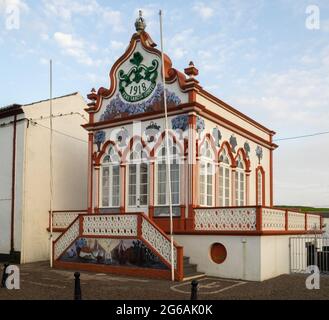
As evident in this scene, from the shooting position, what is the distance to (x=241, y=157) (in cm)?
1848

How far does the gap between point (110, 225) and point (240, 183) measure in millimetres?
6003

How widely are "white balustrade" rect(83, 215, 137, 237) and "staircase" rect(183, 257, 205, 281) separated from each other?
1.81 meters

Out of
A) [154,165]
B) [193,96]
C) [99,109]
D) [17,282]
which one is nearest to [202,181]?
[154,165]

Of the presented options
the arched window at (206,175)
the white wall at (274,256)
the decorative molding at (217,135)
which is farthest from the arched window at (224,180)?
the white wall at (274,256)

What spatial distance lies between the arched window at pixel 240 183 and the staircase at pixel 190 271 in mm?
4349

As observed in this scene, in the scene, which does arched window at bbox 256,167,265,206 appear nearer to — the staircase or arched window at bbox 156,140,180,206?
arched window at bbox 156,140,180,206

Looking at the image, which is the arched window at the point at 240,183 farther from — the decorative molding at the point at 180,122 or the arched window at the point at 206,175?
the decorative molding at the point at 180,122

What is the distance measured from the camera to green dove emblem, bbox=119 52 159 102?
16328 mm

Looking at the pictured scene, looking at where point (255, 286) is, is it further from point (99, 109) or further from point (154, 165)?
point (99, 109)

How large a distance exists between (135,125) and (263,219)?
19.3 feet

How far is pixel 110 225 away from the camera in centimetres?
1494

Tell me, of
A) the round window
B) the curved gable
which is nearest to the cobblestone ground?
the round window

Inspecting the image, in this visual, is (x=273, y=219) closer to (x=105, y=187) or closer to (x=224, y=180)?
(x=224, y=180)

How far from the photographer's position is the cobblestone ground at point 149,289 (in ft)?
34.3
